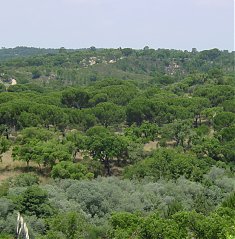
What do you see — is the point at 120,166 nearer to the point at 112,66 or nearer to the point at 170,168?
the point at 170,168

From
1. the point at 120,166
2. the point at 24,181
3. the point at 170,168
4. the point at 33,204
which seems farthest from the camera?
the point at 120,166

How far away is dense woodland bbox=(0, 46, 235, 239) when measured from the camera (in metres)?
19.5

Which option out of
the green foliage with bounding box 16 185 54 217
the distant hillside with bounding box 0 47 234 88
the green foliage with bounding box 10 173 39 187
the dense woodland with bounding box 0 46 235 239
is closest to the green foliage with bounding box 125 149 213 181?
the dense woodland with bounding box 0 46 235 239

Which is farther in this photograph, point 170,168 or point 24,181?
point 170,168

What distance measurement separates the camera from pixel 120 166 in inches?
1542

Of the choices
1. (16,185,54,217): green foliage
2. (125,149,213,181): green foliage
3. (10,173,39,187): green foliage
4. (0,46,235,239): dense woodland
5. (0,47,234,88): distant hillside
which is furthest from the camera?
A: (0,47,234,88): distant hillside

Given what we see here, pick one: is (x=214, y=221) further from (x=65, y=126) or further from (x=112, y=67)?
(x=112, y=67)

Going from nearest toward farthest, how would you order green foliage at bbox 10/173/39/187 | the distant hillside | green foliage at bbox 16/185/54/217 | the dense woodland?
the dense woodland < green foliage at bbox 16/185/54/217 < green foliage at bbox 10/173/39/187 < the distant hillside

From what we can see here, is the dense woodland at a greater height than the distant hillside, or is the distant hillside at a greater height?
the distant hillside

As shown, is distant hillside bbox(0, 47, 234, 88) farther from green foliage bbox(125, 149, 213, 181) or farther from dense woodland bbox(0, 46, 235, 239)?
green foliage bbox(125, 149, 213, 181)

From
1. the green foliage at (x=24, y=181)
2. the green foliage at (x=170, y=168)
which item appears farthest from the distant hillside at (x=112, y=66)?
the green foliage at (x=24, y=181)

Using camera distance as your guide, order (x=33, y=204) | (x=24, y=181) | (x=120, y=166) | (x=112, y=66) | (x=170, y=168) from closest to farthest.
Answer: (x=33, y=204) → (x=24, y=181) → (x=170, y=168) → (x=120, y=166) → (x=112, y=66)

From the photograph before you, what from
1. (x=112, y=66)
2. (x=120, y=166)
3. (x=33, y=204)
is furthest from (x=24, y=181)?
(x=112, y=66)

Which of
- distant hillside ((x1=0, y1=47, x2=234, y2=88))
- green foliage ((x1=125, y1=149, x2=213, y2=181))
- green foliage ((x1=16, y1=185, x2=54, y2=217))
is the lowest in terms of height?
green foliage ((x1=125, y1=149, x2=213, y2=181))
